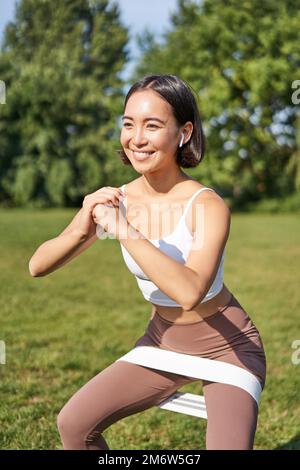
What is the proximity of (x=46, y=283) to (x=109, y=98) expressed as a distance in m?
25.9

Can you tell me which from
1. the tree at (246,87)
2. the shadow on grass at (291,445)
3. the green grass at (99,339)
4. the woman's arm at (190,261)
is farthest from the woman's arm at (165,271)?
the tree at (246,87)

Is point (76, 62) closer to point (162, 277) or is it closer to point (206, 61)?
point (206, 61)

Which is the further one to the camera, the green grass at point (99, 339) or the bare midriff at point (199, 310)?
the green grass at point (99, 339)

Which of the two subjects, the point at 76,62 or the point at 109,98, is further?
the point at 109,98

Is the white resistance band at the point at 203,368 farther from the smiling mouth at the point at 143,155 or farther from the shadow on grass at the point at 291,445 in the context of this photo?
the shadow on grass at the point at 291,445

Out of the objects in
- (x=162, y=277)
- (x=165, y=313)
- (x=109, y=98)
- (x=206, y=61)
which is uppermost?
(x=206, y=61)

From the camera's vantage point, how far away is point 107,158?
109 ft

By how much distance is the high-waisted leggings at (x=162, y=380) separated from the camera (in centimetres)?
236

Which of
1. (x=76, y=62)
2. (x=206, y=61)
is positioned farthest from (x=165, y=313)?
(x=206, y=61)

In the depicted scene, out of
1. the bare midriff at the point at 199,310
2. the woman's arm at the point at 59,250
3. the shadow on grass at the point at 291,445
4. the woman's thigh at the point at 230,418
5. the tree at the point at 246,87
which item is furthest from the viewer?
the tree at the point at 246,87

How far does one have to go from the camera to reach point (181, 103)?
2326 mm

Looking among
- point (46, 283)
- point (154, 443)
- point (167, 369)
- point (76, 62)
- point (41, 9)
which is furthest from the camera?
point (76, 62)

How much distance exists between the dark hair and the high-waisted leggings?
608 mm

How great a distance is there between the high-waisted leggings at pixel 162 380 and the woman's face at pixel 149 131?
0.64 m
